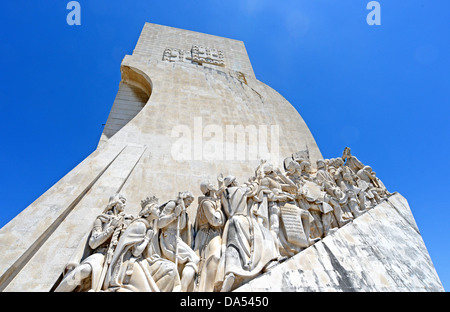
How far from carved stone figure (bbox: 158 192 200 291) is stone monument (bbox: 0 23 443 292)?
0.01 metres

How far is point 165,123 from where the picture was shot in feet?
19.2

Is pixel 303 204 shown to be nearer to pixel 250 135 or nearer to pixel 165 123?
pixel 250 135

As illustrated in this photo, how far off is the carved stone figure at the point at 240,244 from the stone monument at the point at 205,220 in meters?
0.01

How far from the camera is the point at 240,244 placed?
10.6ft

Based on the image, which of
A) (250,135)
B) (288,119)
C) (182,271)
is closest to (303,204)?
(182,271)

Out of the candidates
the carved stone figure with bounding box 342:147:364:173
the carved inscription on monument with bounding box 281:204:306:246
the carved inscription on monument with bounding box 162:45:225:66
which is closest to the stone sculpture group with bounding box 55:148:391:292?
the carved inscription on monument with bounding box 281:204:306:246

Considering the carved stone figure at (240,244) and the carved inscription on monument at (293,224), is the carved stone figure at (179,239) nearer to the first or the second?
the carved stone figure at (240,244)

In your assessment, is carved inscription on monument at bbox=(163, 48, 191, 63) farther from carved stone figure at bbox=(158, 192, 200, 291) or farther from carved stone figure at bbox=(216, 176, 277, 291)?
carved stone figure at bbox=(158, 192, 200, 291)

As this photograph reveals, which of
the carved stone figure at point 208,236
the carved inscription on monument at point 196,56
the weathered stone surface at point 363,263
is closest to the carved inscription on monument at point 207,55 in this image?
the carved inscription on monument at point 196,56

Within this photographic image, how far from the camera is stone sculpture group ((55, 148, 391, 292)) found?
9.38 ft

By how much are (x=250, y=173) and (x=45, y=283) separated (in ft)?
12.2

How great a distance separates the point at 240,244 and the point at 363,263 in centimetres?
161

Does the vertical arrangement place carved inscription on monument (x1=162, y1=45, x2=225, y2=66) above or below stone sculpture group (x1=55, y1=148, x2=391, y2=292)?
above

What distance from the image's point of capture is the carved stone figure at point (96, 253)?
8.95 feet
